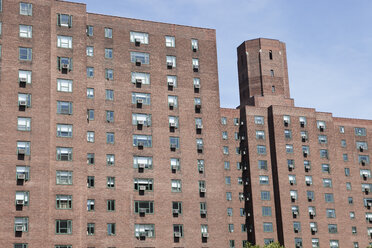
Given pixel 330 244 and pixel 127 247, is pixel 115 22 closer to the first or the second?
pixel 127 247

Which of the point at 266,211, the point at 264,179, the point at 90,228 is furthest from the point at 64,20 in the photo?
the point at 266,211

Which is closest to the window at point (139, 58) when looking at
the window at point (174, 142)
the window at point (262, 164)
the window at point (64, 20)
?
the window at point (64, 20)

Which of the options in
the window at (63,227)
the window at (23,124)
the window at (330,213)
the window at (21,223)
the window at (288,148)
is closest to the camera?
the window at (21,223)

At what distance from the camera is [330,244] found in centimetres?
11600

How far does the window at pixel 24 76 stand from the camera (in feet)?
277

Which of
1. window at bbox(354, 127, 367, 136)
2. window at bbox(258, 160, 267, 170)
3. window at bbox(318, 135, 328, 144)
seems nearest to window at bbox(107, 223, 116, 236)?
window at bbox(258, 160, 267, 170)

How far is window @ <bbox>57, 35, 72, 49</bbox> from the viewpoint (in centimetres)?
8938

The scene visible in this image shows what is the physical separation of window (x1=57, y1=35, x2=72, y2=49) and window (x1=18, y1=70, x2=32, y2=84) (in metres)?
7.12

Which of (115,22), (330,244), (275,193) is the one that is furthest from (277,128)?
(115,22)

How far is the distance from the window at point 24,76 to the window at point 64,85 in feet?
14.3

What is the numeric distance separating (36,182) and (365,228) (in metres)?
71.4

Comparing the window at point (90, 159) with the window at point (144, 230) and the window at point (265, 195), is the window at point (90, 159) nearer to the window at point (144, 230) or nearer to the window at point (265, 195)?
the window at point (144, 230)

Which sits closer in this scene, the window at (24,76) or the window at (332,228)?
the window at (24,76)

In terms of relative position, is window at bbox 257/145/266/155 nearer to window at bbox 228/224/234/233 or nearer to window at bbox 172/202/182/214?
window at bbox 228/224/234/233
